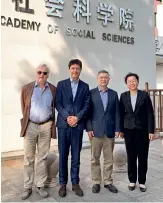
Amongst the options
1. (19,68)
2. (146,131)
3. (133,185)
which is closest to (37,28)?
(19,68)

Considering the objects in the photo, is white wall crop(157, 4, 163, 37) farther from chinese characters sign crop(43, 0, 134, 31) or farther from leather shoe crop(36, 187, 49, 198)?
leather shoe crop(36, 187, 49, 198)

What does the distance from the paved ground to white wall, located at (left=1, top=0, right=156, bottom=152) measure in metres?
1.23

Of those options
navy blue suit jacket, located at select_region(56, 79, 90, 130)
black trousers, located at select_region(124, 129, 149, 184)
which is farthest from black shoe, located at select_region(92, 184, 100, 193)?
navy blue suit jacket, located at select_region(56, 79, 90, 130)

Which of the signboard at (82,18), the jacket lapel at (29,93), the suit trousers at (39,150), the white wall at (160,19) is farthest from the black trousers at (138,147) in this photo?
the white wall at (160,19)

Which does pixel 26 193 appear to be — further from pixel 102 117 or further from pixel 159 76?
pixel 159 76

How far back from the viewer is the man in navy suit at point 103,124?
3.36m

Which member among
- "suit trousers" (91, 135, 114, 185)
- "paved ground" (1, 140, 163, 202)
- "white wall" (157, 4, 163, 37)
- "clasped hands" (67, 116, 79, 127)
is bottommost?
"paved ground" (1, 140, 163, 202)

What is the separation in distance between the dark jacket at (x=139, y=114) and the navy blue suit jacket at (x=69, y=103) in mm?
568

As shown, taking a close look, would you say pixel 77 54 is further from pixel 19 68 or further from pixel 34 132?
pixel 34 132

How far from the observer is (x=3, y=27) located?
530 cm

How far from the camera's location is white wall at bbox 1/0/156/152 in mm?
5398

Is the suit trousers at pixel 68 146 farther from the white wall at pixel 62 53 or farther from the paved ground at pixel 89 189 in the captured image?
the white wall at pixel 62 53

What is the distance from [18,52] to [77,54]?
1563mm

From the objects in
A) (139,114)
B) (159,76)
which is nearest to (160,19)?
(159,76)
